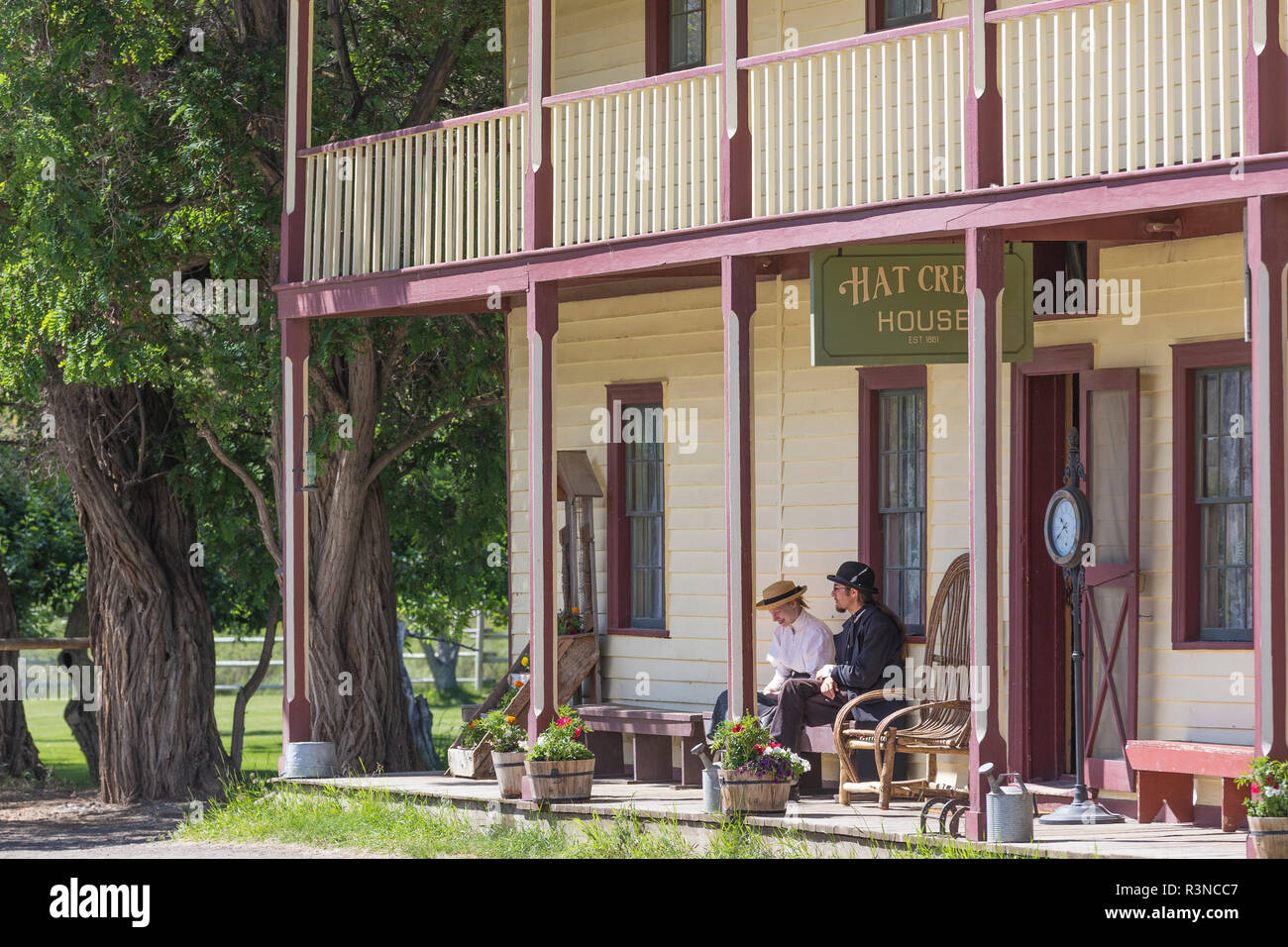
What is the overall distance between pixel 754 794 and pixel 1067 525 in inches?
92.7

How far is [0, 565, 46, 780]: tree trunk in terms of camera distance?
2268 cm

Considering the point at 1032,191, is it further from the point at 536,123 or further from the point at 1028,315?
the point at 536,123

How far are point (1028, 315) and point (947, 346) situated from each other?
51 cm

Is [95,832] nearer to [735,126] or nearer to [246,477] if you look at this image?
[246,477]

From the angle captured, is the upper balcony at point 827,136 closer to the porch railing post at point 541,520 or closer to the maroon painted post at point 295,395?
the maroon painted post at point 295,395

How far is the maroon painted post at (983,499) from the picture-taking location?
34.3 feet

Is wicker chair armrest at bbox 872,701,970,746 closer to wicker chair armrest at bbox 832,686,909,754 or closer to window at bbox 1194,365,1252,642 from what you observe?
wicker chair armrest at bbox 832,686,909,754

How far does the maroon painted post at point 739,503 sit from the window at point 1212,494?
254cm

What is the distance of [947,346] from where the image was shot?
11.9 m

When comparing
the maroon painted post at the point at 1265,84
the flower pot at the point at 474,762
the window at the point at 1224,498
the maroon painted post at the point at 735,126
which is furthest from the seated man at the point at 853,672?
the maroon painted post at the point at 1265,84

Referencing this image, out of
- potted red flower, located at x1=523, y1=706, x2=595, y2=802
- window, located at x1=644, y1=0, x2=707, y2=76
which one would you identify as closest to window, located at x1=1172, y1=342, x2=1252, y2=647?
potted red flower, located at x1=523, y1=706, x2=595, y2=802

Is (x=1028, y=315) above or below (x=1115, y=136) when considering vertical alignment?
below

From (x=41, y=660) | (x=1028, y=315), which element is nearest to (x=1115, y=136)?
(x=1028, y=315)

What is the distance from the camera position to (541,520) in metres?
12.9
